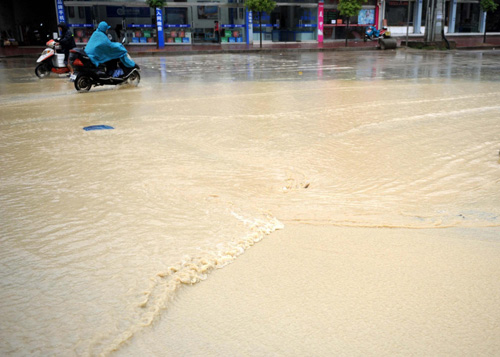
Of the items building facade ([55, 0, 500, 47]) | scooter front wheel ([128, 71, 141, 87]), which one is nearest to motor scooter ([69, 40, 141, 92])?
scooter front wheel ([128, 71, 141, 87])

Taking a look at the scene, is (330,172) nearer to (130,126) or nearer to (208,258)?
(208,258)

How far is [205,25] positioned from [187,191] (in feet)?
96.9

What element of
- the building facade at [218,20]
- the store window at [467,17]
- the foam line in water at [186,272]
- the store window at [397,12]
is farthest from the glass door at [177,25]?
the foam line in water at [186,272]

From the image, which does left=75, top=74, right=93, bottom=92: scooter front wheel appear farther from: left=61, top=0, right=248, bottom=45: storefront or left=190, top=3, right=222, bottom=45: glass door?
left=190, top=3, right=222, bottom=45: glass door

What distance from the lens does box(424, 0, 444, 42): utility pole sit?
25.3m

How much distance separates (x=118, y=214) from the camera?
359 cm

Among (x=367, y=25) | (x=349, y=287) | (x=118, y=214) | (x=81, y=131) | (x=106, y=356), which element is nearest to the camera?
(x=106, y=356)

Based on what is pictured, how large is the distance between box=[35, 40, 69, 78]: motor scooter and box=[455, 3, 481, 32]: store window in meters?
37.5

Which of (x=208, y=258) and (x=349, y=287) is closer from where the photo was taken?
(x=349, y=287)

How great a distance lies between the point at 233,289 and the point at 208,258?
397 millimetres

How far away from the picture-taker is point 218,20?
104 ft

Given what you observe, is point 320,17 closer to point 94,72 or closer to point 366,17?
point 366,17

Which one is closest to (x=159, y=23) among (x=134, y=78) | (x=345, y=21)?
(x=345, y=21)

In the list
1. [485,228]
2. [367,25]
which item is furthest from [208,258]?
[367,25]
